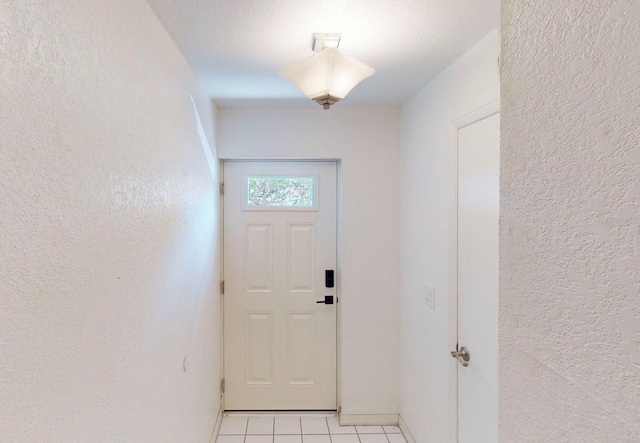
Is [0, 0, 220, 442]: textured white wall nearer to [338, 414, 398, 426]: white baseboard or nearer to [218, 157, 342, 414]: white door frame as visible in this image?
[218, 157, 342, 414]: white door frame

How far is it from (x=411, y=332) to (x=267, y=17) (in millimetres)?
2063

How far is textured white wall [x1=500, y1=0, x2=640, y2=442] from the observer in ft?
1.38

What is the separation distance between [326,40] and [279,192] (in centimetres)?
150

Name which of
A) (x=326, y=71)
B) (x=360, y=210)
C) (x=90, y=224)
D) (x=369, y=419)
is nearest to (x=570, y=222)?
(x=90, y=224)

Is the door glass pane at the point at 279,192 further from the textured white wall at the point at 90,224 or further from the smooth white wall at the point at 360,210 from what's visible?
the textured white wall at the point at 90,224

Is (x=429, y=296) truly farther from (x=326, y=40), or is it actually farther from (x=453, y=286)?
(x=326, y=40)

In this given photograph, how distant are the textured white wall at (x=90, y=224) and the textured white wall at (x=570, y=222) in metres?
0.89

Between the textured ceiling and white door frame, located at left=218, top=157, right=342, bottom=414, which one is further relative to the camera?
white door frame, located at left=218, top=157, right=342, bottom=414

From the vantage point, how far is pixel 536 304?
22.6 inches

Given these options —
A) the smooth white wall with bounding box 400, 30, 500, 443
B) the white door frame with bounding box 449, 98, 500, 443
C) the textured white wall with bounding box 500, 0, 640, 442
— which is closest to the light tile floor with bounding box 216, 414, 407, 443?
the smooth white wall with bounding box 400, 30, 500, 443

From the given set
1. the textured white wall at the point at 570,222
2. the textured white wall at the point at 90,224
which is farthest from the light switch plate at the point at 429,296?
the textured white wall at the point at 570,222

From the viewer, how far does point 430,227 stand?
90.3 inches

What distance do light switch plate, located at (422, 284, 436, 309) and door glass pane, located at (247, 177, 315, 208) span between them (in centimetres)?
108

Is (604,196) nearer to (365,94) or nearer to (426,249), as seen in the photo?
(426,249)
